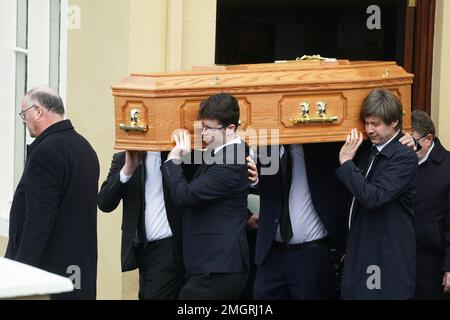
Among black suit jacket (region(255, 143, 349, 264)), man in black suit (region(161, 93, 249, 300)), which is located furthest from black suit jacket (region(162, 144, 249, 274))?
black suit jacket (region(255, 143, 349, 264))

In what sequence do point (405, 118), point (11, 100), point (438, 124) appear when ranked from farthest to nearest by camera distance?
point (11, 100), point (438, 124), point (405, 118)

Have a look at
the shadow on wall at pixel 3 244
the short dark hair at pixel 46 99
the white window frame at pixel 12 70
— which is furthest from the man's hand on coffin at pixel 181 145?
the shadow on wall at pixel 3 244

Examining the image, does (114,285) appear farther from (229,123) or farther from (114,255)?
(229,123)

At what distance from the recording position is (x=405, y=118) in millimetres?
7059

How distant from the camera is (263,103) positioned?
22.2ft

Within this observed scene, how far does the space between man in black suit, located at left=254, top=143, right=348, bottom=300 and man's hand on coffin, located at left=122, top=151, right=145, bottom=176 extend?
68cm

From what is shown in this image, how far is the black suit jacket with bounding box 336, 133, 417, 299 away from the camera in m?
6.62

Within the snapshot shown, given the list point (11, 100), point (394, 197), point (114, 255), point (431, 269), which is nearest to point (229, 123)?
point (394, 197)

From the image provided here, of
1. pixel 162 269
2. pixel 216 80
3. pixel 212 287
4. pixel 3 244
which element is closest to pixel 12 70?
pixel 3 244

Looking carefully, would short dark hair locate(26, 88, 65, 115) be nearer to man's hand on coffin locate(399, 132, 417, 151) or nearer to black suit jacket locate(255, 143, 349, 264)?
black suit jacket locate(255, 143, 349, 264)

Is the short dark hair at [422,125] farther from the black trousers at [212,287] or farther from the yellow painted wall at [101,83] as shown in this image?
the yellow painted wall at [101,83]

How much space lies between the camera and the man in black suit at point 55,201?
6672 mm

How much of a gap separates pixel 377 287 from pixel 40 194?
1.81m

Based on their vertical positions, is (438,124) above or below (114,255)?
above
